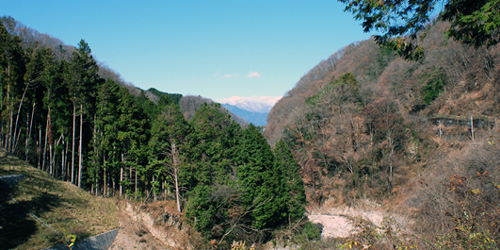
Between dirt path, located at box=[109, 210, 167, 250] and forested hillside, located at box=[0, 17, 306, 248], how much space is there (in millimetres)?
2911

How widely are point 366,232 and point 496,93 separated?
30714 millimetres

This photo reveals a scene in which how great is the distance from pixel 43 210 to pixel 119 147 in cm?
865

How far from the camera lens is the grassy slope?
12.8m

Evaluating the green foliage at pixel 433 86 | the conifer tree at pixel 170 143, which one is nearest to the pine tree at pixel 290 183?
the conifer tree at pixel 170 143

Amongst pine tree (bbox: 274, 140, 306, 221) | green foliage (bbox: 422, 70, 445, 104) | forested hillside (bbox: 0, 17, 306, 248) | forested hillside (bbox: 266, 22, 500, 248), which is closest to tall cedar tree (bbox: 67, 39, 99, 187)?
forested hillside (bbox: 0, 17, 306, 248)

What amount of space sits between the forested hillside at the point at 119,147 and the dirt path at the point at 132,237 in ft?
9.55

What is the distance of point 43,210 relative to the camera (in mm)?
15531

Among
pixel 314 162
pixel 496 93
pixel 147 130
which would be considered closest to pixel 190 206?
pixel 147 130

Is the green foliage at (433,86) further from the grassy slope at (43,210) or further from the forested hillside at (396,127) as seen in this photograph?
the grassy slope at (43,210)

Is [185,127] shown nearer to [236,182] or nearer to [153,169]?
[153,169]

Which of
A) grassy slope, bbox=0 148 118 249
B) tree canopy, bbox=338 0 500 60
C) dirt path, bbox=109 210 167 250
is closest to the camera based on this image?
tree canopy, bbox=338 0 500 60

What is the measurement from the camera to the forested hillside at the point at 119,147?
72.5ft

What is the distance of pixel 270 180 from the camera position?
22.8 metres

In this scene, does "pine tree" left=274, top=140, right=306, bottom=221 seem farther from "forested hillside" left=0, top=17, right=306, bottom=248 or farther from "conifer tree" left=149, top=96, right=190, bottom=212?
"conifer tree" left=149, top=96, right=190, bottom=212
